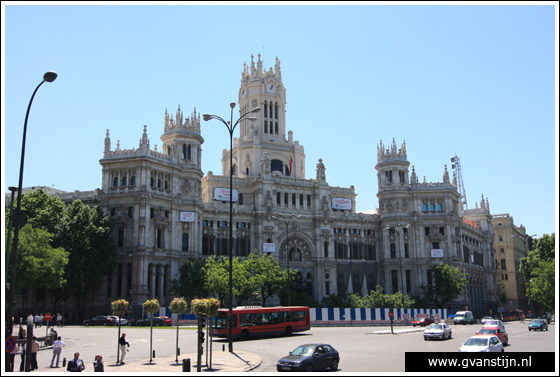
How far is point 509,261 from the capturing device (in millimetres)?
150875

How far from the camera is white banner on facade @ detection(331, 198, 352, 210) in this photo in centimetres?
10319

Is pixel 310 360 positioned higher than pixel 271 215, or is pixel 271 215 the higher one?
pixel 271 215

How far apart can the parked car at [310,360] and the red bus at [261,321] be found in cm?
1880

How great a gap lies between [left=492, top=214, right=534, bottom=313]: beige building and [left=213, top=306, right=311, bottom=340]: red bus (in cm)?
11427

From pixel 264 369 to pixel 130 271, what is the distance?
5363cm

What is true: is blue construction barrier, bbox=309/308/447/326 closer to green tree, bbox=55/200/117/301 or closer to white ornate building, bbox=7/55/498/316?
white ornate building, bbox=7/55/498/316

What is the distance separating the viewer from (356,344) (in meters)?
40.9

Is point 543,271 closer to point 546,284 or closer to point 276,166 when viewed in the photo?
point 546,284

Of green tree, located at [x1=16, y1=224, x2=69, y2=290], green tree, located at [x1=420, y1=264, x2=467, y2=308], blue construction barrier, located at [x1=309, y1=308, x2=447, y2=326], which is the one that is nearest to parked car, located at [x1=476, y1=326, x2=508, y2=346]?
blue construction barrier, located at [x1=309, y1=308, x2=447, y2=326]

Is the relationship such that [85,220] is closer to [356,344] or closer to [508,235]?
[356,344]

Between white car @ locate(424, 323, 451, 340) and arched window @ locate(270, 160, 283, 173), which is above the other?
arched window @ locate(270, 160, 283, 173)

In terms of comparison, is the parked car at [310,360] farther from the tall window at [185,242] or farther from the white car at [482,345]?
the tall window at [185,242]

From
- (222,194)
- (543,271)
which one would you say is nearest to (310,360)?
(222,194)

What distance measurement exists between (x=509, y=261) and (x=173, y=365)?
465 feet
